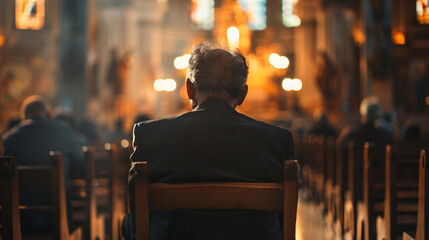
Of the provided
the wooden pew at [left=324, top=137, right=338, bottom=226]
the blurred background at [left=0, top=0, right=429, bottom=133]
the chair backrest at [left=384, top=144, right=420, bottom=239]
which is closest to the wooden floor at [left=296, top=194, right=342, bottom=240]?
the wooden pew at [left=324, top=137, right=338, bottom=226]

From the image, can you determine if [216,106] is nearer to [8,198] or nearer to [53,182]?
[8,198]

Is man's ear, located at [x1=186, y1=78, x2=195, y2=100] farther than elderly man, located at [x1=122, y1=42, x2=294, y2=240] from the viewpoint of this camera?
Yes

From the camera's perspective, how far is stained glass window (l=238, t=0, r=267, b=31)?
26.3 meters

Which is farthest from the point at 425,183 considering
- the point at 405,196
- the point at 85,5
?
the point at 85,5

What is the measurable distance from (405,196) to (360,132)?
5.62 feet

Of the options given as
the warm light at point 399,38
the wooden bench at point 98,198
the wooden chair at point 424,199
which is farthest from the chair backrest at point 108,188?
the warm light at point 399,38

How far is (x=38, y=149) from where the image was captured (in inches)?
162

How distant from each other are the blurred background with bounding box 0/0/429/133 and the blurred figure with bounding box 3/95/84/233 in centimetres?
483

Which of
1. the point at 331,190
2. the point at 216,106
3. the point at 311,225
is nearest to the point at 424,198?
the point at 216,106

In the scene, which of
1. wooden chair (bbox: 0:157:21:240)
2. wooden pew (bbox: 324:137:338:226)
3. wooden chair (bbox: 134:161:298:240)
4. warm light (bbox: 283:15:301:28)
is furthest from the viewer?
warm light (bbox: 283:15:301:28)

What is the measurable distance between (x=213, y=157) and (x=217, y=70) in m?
0.36

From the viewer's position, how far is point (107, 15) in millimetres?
22016

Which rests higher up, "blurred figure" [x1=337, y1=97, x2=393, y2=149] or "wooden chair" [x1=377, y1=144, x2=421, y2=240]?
"blurred figure" [x1=337, y1=97, x2=393, y2=149]

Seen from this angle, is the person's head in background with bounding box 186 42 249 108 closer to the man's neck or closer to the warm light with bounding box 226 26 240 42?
the man's neck
